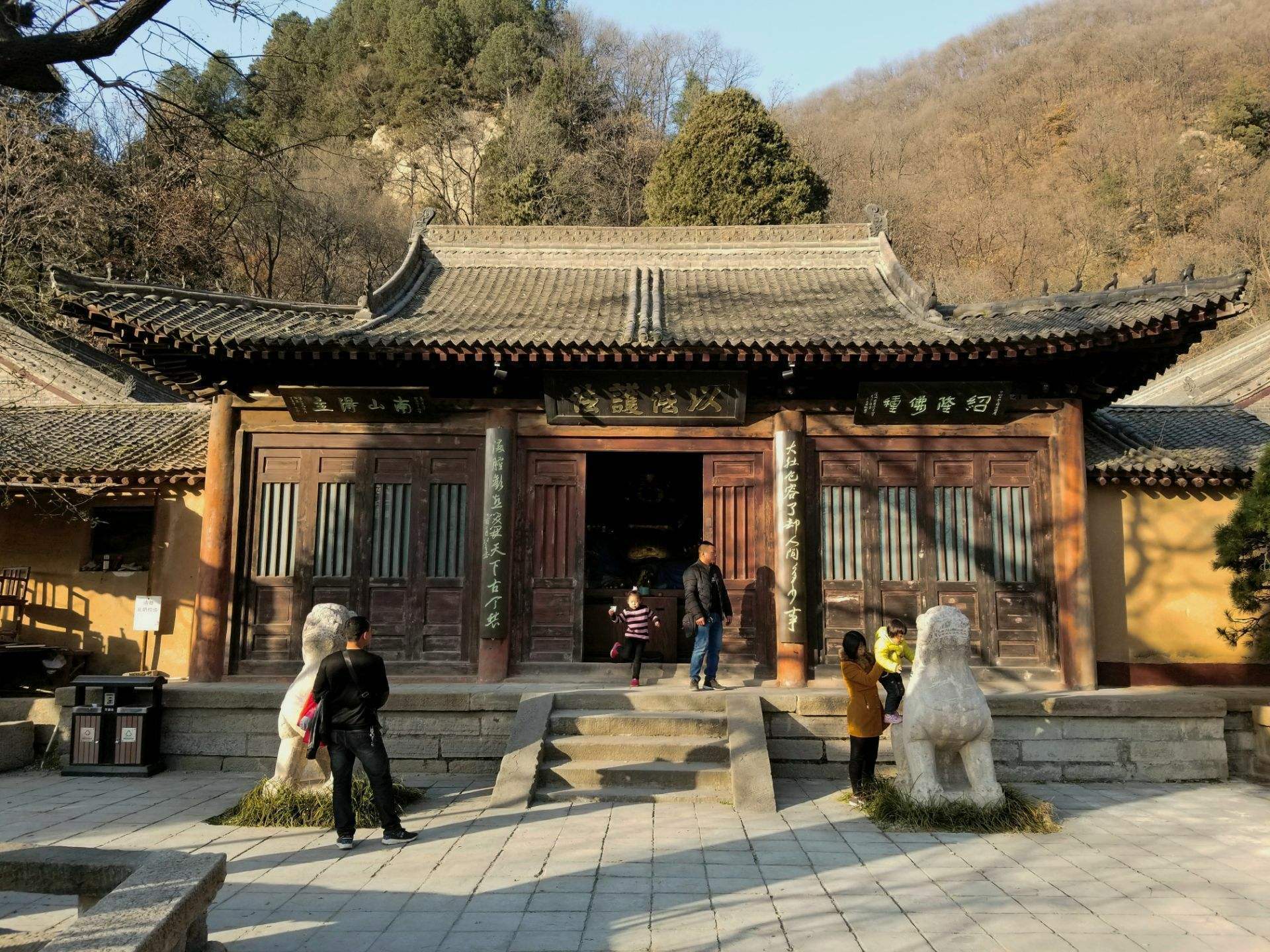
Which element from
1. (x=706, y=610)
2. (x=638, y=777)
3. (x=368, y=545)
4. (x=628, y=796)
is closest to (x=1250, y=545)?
(x=706, y=610)

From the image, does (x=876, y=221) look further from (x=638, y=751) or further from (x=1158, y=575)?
(x=638, y=751)

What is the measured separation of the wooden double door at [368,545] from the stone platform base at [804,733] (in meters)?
1.12

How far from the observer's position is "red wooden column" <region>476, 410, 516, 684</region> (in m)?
9.45

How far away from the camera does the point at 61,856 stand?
12.2 feet

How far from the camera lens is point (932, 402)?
965 centimetres

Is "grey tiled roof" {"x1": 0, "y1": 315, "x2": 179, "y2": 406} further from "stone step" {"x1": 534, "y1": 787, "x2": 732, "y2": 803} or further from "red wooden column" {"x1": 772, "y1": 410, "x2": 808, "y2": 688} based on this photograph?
"stone step" {"x1": 534, "y1": 787, "x2": 732, "y2": 803}

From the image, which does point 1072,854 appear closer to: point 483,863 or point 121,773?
point 483,863

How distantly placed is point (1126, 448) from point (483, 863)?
853 cm

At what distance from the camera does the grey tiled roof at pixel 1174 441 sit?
9.93m

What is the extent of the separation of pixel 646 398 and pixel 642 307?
1.74 m

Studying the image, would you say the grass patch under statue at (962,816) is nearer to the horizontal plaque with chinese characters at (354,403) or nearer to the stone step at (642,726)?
the stone step at (642,726)

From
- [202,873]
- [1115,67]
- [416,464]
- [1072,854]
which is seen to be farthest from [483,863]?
[1115,67]

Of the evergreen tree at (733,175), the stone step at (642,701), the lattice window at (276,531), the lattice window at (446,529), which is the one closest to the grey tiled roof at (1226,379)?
Answer: the evergreen tree at (733,175)

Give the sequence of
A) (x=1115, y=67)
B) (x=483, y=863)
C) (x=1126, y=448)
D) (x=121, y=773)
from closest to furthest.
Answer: (x=483, y=863)
(x=121, y=773)
(x=1126, y=448)
(x=1115, y=67)
